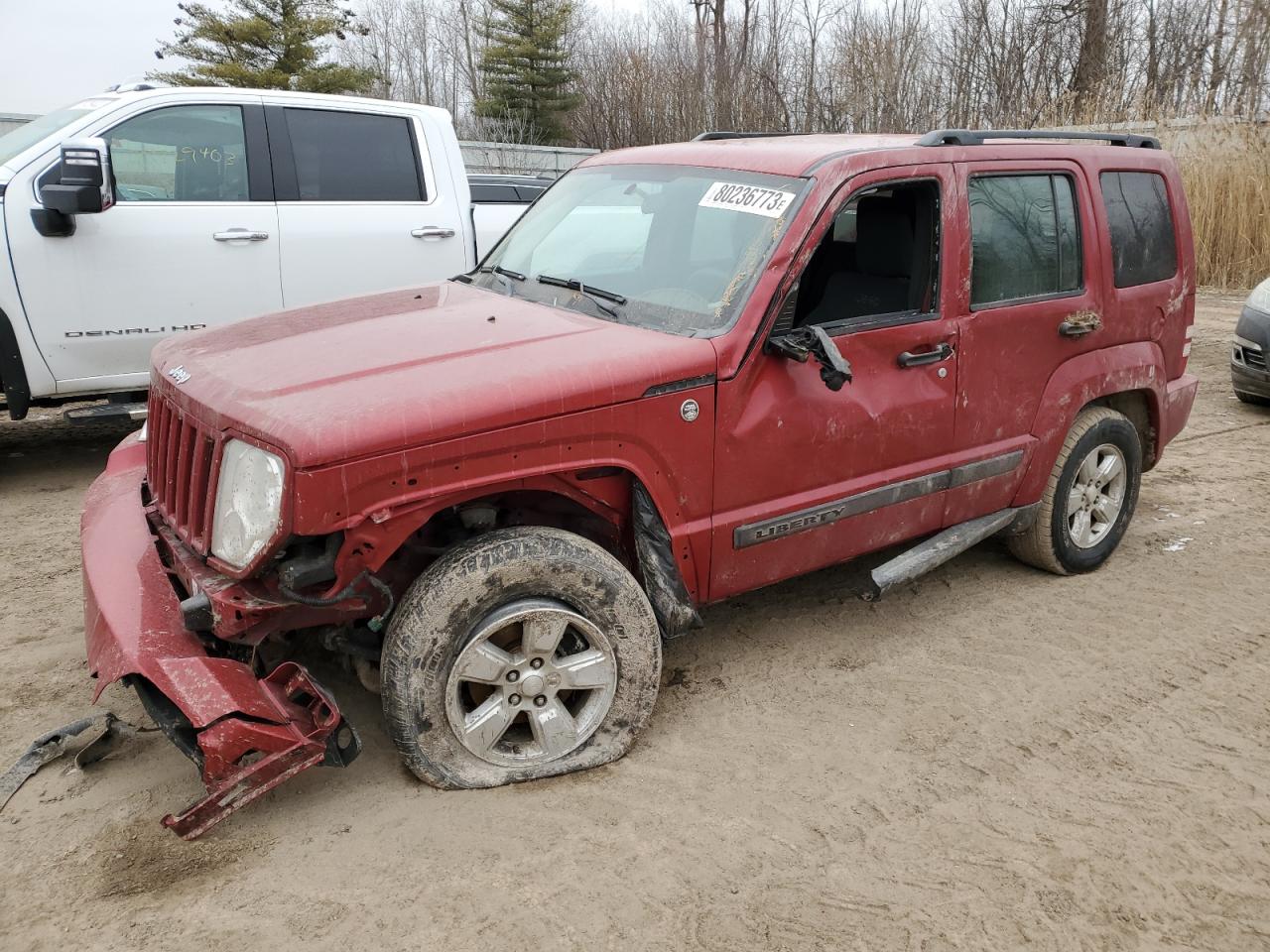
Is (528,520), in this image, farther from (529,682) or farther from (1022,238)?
(1022,238)

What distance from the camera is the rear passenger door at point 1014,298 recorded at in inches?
158

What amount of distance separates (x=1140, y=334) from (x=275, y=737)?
13.1ft

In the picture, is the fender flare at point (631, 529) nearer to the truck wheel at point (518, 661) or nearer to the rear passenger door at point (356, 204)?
the truck wheel at point (518, 661)

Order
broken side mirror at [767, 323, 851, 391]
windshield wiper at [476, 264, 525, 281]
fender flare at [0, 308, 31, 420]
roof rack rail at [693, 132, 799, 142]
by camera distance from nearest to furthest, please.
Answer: broken side mirror at [767, 323, 851, 391]
windshield wiper at [476, 264, 525, 281]
roof rack rail at [693, 132, 799, 142]
fender flare at [0, 308, 31, 420]

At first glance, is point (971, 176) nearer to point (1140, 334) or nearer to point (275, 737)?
point (1140, 334)

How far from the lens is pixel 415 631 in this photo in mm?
2949

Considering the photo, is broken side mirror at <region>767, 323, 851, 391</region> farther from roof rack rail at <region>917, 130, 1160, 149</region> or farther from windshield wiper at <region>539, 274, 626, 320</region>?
roof rack rail at <region>917, 130, 1160, 149</region>

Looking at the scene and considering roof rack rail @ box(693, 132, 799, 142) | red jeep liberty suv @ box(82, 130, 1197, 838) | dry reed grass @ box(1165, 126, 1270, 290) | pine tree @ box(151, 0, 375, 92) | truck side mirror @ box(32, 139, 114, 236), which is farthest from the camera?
→ pine tree @ box(151, 0, 375, 92)

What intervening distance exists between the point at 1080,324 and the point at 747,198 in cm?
165

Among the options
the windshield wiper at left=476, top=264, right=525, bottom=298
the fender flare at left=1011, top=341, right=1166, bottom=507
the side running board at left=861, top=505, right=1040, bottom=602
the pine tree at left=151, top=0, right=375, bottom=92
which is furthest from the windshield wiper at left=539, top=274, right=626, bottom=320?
the pine tree at left=151, top=0, right=375, bottom=92

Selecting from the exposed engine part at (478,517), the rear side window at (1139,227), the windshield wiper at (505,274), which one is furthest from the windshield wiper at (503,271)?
the rear side window at (1139,227)

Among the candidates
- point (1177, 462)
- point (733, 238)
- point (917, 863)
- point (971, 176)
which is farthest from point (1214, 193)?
point (917, 863)

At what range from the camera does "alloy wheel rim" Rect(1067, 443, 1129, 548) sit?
473 cm

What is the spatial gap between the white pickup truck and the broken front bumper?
2.92 metres
